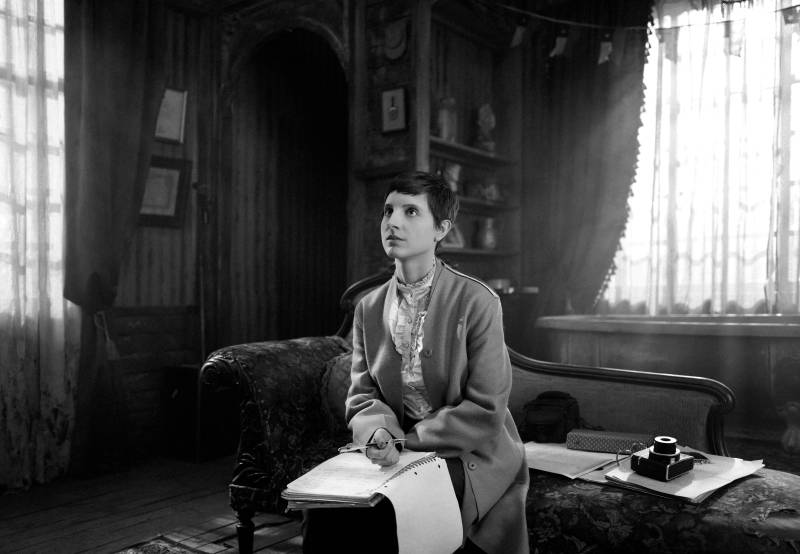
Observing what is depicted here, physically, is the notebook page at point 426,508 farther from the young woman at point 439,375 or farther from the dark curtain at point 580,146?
the dark curtain at point 580,146

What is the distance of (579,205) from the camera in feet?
15.5

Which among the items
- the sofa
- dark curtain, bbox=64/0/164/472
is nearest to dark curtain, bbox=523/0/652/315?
the sofa

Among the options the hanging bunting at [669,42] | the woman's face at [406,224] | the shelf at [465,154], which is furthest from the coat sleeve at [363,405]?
the hanging bunting at [669,42]

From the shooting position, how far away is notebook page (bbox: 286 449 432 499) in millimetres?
1291

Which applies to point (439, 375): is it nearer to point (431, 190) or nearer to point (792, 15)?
point (431, 190)

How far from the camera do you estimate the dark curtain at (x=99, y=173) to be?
365 cm

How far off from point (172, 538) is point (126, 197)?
2053 mm

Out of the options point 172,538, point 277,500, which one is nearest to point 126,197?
point 172,538

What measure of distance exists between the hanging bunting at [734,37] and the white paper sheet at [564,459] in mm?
2864

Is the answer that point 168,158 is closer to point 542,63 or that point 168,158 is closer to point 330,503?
point 542,63

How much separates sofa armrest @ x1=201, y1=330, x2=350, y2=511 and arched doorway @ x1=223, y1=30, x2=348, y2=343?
2351mm

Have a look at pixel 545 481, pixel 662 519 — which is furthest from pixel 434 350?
pixel 662 519

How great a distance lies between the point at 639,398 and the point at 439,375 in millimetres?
952

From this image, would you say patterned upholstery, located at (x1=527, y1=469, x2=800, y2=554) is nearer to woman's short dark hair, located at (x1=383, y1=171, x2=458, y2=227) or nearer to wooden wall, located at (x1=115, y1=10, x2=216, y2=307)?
woman's short dark hair, located at (x1=383, y1=171, x2=458, y2=227)
